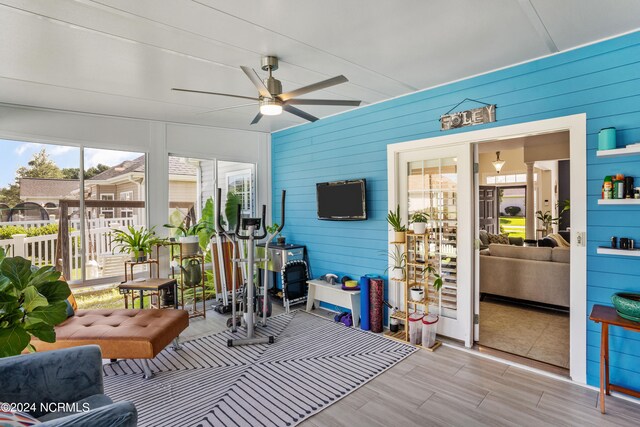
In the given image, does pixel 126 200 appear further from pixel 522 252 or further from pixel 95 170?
pixel 522 252

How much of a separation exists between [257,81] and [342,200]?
2.35 m

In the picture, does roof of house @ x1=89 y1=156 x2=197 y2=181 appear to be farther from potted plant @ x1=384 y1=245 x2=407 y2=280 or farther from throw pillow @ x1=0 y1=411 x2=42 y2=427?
throw pillow @ x1=0 y1=411 x2=42 y2=427

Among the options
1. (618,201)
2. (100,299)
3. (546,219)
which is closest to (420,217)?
(618,201)

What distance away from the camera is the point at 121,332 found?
111 inches

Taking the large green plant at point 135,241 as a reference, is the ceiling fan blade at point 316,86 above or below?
above

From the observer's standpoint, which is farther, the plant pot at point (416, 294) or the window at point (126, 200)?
the window at point (126, 200)

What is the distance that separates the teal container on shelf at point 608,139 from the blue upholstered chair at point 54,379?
3622 millimetres

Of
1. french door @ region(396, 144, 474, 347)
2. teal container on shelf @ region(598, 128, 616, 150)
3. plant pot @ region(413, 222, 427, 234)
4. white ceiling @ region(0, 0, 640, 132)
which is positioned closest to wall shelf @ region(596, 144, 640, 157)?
teal container on shelf @ region(598, 128, 616, 150)

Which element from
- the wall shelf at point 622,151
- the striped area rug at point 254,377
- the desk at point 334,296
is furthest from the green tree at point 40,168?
the wall shelf at point 622,151

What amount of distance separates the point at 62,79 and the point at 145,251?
2.05 m

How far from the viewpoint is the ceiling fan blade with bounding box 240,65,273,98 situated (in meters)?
2.39

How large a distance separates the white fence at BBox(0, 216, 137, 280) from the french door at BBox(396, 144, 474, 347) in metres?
3.85

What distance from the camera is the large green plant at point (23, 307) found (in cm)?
102

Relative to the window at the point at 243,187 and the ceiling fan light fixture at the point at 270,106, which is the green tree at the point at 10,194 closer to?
the window at the point at 243,187
